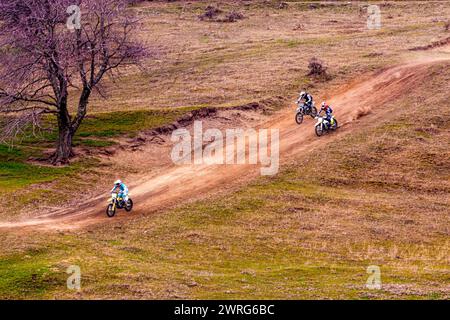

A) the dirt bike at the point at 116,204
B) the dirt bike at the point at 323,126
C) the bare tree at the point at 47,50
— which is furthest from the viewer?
the dirt bike at the point at 323,126

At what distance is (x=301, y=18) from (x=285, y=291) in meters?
64.3

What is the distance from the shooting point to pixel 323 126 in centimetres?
5603

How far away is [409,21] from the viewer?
285 feet

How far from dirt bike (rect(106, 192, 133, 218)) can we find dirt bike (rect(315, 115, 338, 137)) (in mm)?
16756

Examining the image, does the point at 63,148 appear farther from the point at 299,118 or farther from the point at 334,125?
the point at 334,125

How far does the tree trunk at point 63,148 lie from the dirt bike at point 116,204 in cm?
902

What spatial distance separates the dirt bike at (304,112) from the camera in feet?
193

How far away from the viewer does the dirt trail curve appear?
44781mm

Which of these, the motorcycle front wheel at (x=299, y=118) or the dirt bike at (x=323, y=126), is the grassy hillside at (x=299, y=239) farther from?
the motorcycle front wheel at (x=299, y=118)

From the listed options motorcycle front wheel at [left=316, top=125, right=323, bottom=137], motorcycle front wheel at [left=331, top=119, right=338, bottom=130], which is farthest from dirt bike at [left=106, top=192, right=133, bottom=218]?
motorcycle front wheel at [left=331, top=119, right=338, bottom=130]

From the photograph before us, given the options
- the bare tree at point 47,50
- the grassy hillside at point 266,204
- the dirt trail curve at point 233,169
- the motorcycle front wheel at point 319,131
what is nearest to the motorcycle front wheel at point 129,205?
the dirt trail curve at point 233,169

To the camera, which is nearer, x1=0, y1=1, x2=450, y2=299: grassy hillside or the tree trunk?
x1=0, y1=1, x2=450, y2=299: grassy hillside

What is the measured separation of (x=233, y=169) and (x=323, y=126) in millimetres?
8312

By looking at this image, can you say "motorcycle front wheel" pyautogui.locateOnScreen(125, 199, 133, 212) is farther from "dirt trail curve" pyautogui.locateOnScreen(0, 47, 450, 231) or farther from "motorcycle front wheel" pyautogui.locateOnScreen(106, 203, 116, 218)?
"motorcycle front wheel" pyautogui.locateOnScreen(106, 203, 116, 218)
